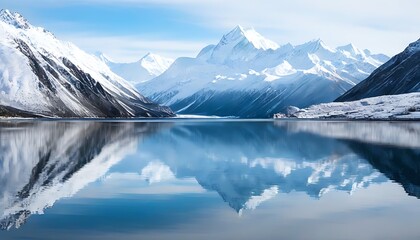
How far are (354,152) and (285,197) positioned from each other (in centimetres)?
4365

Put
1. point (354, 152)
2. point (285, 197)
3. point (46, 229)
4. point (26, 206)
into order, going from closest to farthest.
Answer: point (46, 229)
point (26, 206)
point (285, 197)
point (354, 152)

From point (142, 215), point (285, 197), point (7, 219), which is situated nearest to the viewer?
point (7, 219)

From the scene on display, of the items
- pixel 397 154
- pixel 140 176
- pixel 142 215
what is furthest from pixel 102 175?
pixel 397 154

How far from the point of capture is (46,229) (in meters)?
30.5

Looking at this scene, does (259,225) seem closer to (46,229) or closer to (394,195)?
(46,229)

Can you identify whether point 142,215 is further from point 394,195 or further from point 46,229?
point 394,195

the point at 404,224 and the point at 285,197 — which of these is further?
the point at 285,197

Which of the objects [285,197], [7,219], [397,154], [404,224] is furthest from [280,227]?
[397,154]

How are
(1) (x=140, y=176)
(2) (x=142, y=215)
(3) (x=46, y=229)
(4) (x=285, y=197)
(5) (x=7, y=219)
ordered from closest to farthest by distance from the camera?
(3) (x=46, y=229), (5) (x=7, y=219), (2) (x=142, y=215), (4) (x=285, y=197), (1) (x=140, y=176)

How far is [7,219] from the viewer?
3250 cm

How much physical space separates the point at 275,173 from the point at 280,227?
26118 mm

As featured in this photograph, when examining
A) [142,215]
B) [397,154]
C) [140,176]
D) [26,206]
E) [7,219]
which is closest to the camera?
[7,219]

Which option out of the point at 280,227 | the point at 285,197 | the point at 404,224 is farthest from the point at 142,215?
the point at 404,224

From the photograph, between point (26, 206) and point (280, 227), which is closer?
point (280, 227)
